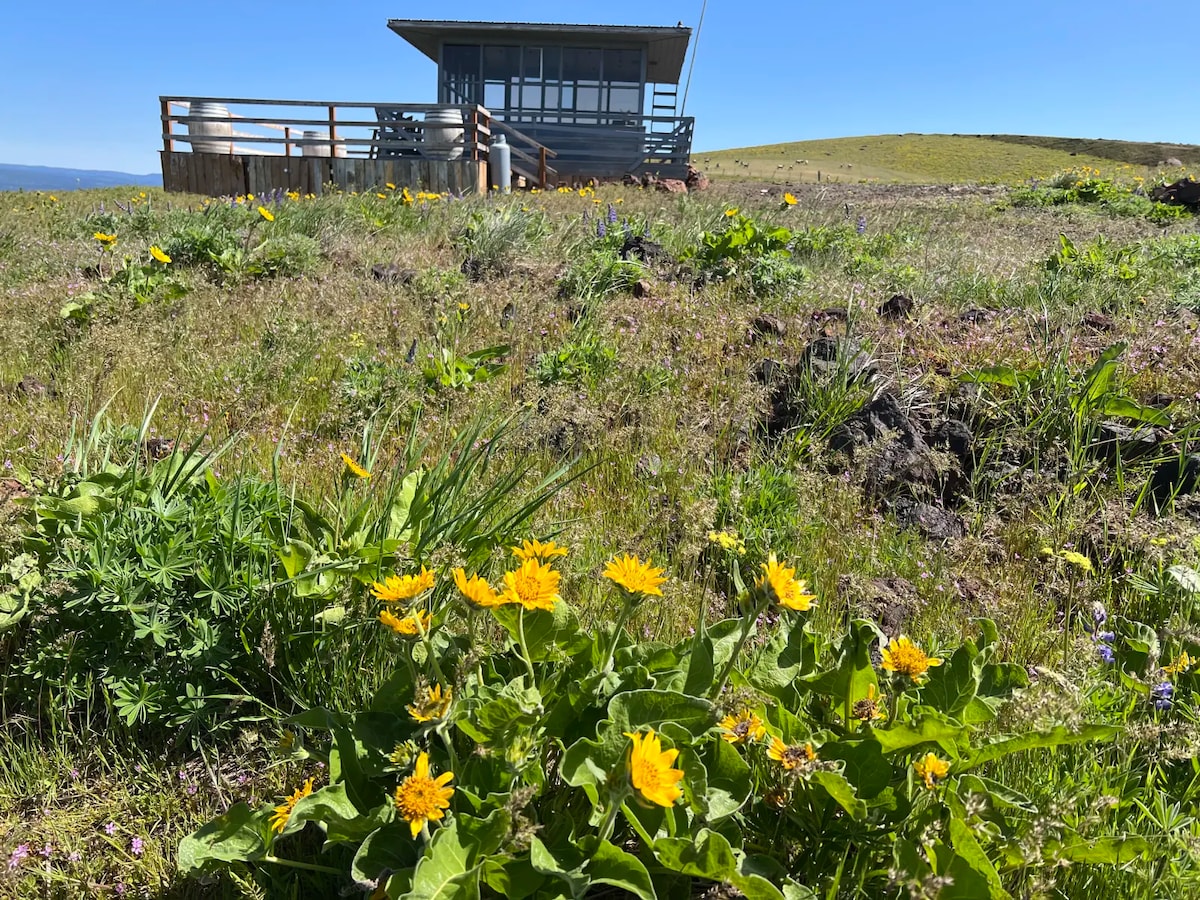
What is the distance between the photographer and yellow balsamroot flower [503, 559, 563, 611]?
4.22ft

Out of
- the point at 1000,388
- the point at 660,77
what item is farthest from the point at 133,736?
the point at 660,77

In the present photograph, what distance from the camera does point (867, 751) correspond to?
129 cm

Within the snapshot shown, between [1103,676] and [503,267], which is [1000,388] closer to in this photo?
[1103,676]

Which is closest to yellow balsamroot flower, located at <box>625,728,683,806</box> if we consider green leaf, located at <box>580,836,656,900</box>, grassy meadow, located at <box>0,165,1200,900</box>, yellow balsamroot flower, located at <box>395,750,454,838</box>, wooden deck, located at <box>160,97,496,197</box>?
grassy meadow, located at <box>0,165,1200,900</box>

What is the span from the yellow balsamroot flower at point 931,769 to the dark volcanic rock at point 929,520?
145cm

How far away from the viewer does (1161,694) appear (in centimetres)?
162

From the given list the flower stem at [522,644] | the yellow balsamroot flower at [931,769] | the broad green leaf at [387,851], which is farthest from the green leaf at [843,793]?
the broad green leaf at [387,851]

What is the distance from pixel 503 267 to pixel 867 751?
4656 mm

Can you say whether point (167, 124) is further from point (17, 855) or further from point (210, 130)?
point (17, 855)

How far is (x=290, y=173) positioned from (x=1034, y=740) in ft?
52.9

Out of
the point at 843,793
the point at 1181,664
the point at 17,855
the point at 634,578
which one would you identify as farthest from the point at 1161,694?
→ the point at 17,855

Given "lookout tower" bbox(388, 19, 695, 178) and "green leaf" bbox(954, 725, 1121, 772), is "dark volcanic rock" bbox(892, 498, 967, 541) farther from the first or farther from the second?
"lookout tower" bbox(388, 19, 695, 178)

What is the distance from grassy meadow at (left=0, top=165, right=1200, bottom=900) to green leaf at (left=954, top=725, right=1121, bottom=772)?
0.03ft

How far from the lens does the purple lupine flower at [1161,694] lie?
1578 millimetres
